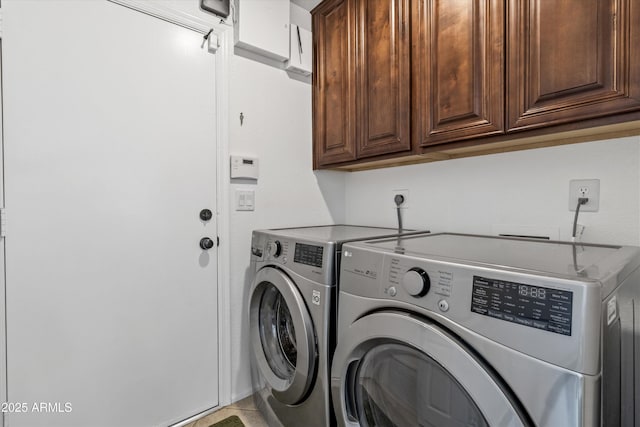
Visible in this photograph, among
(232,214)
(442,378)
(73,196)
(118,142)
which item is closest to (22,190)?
(73,196)

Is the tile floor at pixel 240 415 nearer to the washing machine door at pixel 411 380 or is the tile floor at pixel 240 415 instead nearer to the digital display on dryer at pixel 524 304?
the washing machine door at pixel 411 380

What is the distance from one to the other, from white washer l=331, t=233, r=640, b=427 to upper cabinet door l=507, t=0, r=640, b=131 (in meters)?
0.45

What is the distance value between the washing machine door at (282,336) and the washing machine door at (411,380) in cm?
18

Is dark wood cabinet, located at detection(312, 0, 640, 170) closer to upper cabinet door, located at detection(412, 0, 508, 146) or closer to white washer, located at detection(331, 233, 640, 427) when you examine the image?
upper cabinet door, located at detection(412, 0, 508, 146)

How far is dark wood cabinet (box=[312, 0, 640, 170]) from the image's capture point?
0.87m

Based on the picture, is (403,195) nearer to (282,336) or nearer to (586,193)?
(586,193)

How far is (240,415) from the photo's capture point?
5.08 ft

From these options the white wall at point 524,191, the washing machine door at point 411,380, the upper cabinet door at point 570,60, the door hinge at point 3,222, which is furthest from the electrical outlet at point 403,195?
the door hinge at point 3,222

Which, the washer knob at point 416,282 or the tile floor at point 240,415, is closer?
the washer knob at point 416,282

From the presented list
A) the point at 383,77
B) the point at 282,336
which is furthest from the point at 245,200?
the point at 383,77

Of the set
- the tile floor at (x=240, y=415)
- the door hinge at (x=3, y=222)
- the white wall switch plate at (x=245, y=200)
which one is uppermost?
the white wall switch plate at (x=245, y=200)

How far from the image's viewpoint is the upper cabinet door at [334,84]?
5.42ft

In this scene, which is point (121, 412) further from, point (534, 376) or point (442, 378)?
point (534, 376)

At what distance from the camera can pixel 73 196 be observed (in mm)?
1234
